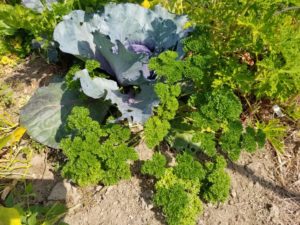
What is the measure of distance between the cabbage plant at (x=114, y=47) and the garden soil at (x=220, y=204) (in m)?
0.19

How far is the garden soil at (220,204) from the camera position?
2.08m

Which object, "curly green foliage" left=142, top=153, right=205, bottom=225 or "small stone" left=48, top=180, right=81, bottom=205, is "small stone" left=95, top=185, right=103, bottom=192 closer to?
"small stone" left=48, top=180, right=81, bottom=205

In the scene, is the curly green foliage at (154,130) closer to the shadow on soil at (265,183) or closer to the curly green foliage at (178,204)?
the curly green foliage at (178,204)

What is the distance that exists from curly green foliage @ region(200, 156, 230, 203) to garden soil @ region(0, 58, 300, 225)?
94 mm

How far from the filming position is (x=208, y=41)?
203 centimetres

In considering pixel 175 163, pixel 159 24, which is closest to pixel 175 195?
pixel 175 163

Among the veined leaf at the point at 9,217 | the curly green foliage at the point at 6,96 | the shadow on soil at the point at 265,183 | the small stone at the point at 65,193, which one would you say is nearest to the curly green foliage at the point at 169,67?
Answer: the shadow on soil at the point at 265,183

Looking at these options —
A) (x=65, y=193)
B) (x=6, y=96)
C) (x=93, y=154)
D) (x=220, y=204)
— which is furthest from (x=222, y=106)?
(x=6, y=96)

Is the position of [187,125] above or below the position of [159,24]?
below

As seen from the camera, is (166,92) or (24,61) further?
(24,61)

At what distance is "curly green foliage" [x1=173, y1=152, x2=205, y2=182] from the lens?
200 centimetres

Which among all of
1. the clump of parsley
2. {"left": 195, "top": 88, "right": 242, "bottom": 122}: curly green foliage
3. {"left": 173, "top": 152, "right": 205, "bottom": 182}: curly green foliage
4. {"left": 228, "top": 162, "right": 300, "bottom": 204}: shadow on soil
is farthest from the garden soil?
{"left": 195, "top": 88, "right": 242, "bottom": 122}: curly green foliage

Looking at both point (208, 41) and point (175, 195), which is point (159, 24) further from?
point (175, 195)

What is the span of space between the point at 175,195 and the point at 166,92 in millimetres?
503
